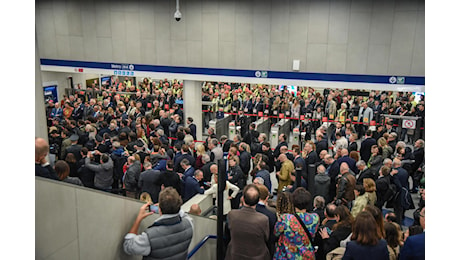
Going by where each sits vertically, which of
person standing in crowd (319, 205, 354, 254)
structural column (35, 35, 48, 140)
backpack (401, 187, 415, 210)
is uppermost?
structural column (35, 35, 48, 140)

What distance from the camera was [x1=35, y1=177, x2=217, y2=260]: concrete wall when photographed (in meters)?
2.65

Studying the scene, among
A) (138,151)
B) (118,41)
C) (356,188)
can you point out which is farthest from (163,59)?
(356,188)

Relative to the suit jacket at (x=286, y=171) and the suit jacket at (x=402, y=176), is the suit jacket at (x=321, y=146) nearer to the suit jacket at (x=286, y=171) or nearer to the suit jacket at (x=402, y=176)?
the suit jacket at (x=286, y=171)

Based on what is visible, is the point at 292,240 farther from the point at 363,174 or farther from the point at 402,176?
the point at 402,176

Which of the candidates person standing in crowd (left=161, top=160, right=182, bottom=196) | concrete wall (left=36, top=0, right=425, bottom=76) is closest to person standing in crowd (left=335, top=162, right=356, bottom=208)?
person standing in crowd (left=161, top=160, right=182, bottom=196)

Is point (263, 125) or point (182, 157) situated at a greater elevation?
point (263, 125)

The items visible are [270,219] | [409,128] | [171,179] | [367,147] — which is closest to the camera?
[270,219]

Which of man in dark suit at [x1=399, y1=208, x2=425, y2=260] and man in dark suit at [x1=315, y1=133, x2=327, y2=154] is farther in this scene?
man in dark suit at [x1=315, y1=133, x2=327, y2=154]

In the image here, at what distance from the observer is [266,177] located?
265 inches

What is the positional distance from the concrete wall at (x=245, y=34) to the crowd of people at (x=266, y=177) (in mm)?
1847

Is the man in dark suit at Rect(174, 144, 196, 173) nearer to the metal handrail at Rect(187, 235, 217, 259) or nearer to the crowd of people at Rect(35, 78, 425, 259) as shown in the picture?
the crowd of people at Rect(35, 78, 425, 259)

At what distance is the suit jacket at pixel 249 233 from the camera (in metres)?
3.57

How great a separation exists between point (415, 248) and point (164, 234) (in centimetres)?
208

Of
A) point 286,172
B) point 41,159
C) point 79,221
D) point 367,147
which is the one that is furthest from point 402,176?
point 41,159
